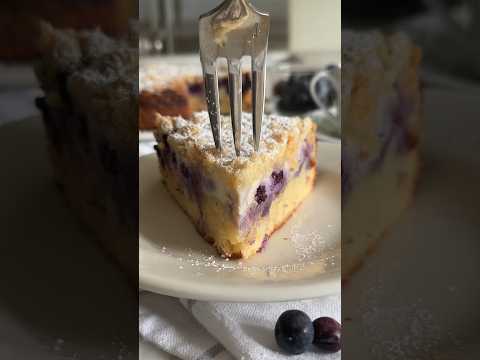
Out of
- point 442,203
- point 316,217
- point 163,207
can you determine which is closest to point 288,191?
point 316,217

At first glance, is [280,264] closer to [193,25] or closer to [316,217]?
[316,217]

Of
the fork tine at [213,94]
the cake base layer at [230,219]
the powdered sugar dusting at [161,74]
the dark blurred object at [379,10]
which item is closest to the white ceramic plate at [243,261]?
the cake base layer at [230,219]

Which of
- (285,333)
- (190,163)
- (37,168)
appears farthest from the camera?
(190,163)

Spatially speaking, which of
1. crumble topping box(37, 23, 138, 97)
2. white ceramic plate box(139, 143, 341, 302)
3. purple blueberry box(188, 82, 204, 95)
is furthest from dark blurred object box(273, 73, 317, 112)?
crumble topping box(37, 23, 138, 97)

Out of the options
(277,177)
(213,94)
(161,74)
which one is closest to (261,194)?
(277,177)

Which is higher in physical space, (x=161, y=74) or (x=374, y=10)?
(x=374, y=10)

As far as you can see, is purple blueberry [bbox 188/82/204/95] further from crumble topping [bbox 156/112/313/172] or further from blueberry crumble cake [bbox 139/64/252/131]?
crumble topping [bbox 156/112/313/172]

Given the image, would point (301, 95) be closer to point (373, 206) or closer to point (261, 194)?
point (261, 194)
